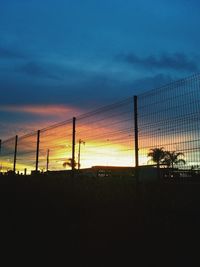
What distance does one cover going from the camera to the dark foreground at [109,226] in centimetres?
488

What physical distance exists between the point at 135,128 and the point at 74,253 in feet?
10.9

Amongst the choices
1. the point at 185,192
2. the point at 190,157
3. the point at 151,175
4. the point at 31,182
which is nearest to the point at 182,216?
the point at 185,192

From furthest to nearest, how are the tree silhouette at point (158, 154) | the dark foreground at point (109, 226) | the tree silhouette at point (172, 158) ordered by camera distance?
1. the tree silhouette at point (158, 154)
2. the tree silhouette at point (172, 158)
3. the dark foreground at point (109, 226)

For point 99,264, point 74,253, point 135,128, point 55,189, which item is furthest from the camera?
point 55,189

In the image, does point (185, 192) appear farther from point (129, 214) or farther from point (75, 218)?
point (75, 218)

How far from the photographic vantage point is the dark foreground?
4.88 meters

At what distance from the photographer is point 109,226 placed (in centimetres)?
574

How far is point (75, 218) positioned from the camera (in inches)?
252

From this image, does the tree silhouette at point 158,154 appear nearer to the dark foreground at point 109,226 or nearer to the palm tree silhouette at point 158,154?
the palm tree silhouette at point 158,154

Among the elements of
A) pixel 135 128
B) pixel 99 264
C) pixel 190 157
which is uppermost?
pixel 135 128

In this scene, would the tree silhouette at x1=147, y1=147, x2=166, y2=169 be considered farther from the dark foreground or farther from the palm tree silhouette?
the dark foreground

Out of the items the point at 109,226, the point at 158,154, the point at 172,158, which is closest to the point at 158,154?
the point at 158,154

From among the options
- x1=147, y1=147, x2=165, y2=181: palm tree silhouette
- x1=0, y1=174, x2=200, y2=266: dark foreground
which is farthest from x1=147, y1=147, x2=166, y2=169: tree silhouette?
x1=0, y1=174, x2=200, y2=266: dark foreground

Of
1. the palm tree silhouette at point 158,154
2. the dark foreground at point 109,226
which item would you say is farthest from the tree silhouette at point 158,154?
the dark foreground at point 109,226
